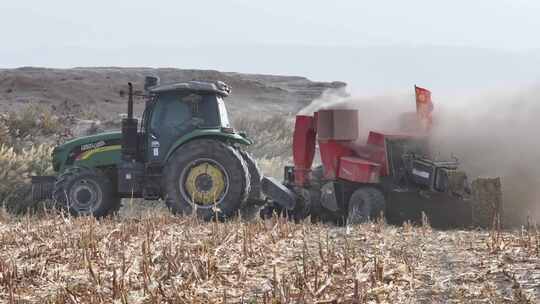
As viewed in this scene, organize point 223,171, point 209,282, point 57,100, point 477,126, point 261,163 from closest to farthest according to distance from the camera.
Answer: point 209,282, point 223,171, point 477,126, point 261,163, point 57,100

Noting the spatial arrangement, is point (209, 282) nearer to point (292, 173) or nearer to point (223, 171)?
point (223, 171)

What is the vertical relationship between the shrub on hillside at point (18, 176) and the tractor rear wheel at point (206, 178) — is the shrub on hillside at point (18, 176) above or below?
below

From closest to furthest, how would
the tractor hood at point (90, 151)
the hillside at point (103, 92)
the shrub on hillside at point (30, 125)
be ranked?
the tractor hood at point (90, 151) → the shrub on hillside at point (30, 125) → the hillside at point (103, 92)

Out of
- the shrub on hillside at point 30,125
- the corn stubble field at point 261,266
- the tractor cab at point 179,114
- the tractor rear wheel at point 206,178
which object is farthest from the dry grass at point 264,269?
the shrub on hillside at point 30,125

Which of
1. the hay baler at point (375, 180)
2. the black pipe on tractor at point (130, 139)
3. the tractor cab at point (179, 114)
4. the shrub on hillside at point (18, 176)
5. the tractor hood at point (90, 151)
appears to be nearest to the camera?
the hay baler at point (375, 180)

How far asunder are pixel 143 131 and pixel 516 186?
209 inches

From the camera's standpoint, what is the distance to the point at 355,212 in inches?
395

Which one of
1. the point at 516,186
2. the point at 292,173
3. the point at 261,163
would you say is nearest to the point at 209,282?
the point at 516,186

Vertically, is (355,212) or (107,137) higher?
(107,137)

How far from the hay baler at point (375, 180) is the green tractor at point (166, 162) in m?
1.09

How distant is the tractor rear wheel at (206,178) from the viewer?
9250mm

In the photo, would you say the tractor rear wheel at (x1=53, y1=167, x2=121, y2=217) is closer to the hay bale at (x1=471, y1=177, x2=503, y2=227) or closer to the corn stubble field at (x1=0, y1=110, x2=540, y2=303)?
the corn stubble field at (x1=0, y1=110, x2=540, y2=303)

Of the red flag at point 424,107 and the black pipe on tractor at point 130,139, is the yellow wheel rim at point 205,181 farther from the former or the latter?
the red flag at point 424,107

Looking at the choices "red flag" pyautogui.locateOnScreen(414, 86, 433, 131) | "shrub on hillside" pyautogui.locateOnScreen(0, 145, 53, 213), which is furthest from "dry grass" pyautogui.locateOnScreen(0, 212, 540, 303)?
"shrub on hillside" pyautogui.locateOnScreen(0, 145, 53, 213)
